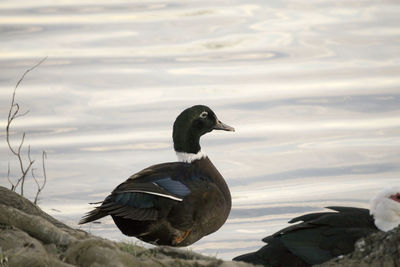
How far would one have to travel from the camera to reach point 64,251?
263 inches

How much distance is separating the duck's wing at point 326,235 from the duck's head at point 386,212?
47mm

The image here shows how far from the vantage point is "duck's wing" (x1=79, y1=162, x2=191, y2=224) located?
27.0ft

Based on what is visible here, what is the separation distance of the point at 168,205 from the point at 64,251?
1804mm

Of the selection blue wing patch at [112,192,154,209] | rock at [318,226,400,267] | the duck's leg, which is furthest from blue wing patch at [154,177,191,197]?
rock at [318,226,400,267]

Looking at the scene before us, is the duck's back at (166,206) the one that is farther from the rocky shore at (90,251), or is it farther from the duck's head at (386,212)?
the duck's head at (386,212)

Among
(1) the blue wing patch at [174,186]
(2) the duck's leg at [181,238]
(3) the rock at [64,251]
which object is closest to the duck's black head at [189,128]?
(1) the blue wing patch at [174,186]

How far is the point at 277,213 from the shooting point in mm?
11367

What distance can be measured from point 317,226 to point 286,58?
31.6 ft

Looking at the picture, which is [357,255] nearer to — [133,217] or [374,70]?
[133,217]

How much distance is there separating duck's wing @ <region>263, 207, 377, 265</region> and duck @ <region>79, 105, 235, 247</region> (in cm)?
109

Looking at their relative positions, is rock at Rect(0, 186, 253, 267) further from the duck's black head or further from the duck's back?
the duck's black head

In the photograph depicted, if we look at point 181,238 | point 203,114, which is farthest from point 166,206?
point 203,114

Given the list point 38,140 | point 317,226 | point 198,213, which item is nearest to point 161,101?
point 38,140

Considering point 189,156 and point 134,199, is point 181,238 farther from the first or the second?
point 189,156
